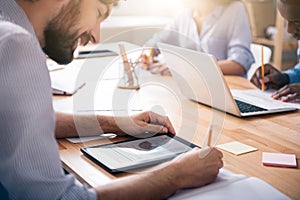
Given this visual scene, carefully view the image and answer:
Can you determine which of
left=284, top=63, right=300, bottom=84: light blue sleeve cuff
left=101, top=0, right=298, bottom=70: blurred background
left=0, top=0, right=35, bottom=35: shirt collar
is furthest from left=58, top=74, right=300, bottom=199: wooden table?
left=101, top=0, right=298, bottom=70: blurred background

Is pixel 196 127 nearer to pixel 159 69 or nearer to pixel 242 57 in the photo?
pixel 159 69

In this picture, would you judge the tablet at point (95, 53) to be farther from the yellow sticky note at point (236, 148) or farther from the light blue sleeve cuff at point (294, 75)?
the yellow sticky note at point (236, 148)

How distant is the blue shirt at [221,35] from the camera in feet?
7.78

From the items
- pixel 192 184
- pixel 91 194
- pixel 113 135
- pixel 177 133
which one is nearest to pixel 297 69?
pixel 177 133

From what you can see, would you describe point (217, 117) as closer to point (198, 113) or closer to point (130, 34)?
point (198, 113)

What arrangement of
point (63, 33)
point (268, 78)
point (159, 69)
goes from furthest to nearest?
1. point (159, 69)
2. point (268, 78)
3. point (63, 33)

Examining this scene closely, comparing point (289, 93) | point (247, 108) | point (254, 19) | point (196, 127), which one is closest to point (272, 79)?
point (289, 93)

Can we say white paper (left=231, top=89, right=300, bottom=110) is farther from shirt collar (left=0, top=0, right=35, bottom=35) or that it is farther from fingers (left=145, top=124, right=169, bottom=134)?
shirt collar (left=0, top=0, right=35, bottom=35)

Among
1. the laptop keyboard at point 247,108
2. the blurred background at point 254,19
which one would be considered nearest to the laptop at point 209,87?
the laptop keyboard at point 247,108

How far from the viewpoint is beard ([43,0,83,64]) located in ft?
3.27

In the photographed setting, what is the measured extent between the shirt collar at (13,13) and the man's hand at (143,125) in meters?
0.46

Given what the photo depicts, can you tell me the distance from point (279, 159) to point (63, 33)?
633mm

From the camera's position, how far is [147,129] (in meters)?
1.25

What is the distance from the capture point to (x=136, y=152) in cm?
110
